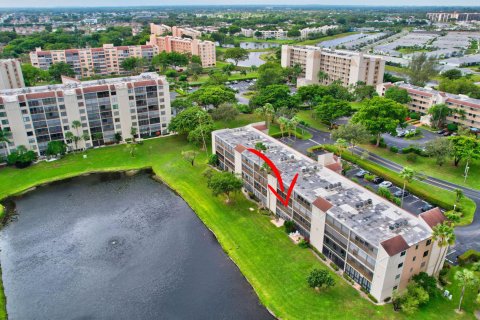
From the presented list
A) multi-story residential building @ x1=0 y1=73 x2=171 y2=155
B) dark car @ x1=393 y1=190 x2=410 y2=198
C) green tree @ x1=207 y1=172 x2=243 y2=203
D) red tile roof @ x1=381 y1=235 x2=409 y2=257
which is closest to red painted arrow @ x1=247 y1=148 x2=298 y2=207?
green tree @ x1=207 y1=172 x2=243 y2=203

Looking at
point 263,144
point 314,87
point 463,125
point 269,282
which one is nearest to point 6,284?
point 269,282

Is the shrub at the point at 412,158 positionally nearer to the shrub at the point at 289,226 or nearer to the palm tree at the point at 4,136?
the shrub at the point at 289,226

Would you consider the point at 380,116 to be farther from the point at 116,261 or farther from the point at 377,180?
the point at 116,261

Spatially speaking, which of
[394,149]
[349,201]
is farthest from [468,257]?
[394,149]

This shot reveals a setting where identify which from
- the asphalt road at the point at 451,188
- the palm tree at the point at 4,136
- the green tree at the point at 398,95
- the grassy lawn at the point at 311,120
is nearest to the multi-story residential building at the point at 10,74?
the palm tree at the point at 4,136

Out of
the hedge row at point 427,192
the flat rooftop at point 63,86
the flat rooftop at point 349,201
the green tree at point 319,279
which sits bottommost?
the hedge row at point 427,192

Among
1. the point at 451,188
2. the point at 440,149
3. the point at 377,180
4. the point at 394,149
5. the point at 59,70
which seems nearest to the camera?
the point at 451,188
